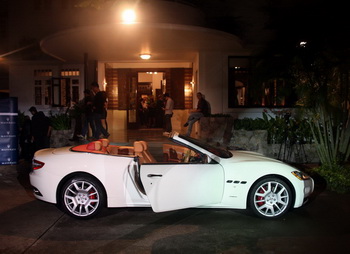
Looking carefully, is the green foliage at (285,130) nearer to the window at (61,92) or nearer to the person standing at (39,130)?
the person standing at (39,130)

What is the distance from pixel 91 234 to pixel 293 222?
2956 millimetres

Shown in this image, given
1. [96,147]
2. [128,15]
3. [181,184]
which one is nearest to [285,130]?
[128,15]

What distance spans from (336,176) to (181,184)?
3.95m

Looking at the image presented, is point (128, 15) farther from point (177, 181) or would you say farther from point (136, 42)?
point (177, 181)

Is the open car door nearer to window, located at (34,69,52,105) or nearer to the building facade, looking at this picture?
the building facade

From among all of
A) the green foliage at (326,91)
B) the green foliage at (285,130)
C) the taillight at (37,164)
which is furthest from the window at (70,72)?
the taillight at (37,164)

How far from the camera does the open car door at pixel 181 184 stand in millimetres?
5277

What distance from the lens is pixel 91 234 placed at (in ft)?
16.6

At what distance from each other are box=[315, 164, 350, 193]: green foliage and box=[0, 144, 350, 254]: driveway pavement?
2.97 feet

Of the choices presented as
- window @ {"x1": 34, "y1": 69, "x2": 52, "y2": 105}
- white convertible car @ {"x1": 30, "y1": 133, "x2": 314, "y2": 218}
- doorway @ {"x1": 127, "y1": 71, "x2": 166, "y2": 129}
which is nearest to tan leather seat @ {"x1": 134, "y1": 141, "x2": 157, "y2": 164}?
white convertible car @ {"x1": 30, "y1": 133, "x2": 314, "y2": 218}

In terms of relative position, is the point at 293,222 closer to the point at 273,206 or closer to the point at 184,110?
the point at 273,206

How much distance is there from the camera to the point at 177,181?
17.6 ft

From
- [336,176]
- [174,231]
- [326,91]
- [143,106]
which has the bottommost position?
[174,231]

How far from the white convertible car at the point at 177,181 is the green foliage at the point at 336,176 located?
2.04 meters
